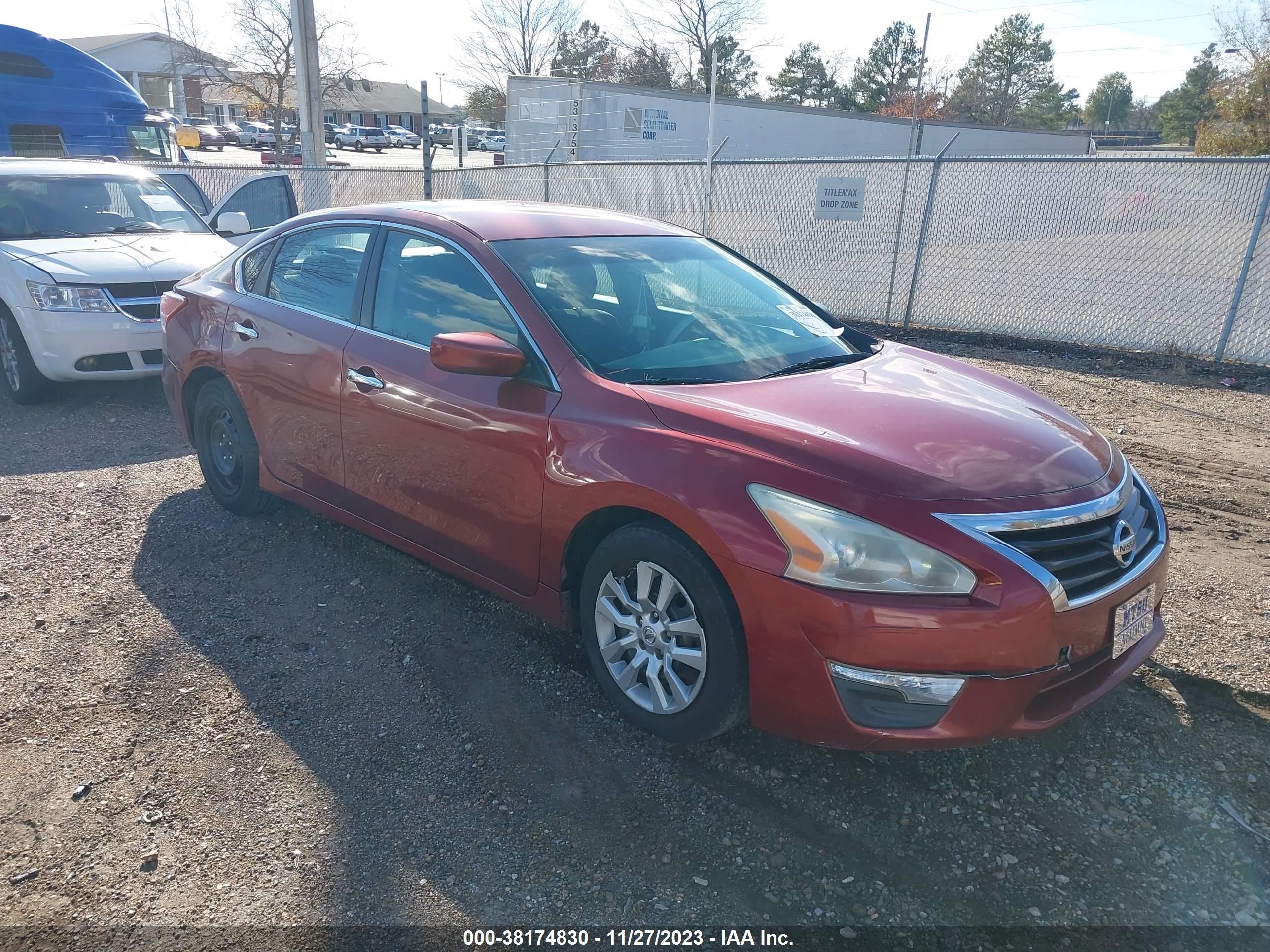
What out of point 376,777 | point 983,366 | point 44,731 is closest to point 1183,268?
point 983,366

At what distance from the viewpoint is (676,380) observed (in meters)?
3.19

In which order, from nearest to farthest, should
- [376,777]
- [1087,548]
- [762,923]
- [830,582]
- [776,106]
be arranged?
[762,923] → [830,582] → [1087,548] → [376,777] → [776,106]

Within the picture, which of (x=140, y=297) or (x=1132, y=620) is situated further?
(x=140, y=297)

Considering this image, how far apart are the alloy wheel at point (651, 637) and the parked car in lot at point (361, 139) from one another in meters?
63.0

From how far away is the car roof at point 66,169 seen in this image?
297 inches

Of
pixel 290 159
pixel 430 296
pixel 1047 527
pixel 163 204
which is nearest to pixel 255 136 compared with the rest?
pixel 290 159

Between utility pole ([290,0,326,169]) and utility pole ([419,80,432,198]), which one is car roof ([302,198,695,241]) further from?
utility pole ([290,0,326,169])

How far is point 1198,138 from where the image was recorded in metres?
33.4

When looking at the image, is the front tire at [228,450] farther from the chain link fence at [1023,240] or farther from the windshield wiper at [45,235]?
the chain link fence at [1023,240]

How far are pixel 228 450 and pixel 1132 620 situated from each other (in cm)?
434

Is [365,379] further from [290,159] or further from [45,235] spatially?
[290,159]

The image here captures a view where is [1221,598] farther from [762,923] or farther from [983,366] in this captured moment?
[983,366]

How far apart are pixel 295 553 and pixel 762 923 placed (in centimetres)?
310

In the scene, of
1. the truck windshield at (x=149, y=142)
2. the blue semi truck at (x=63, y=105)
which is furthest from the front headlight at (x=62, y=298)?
the truck windshield at (x=149, y=142)
